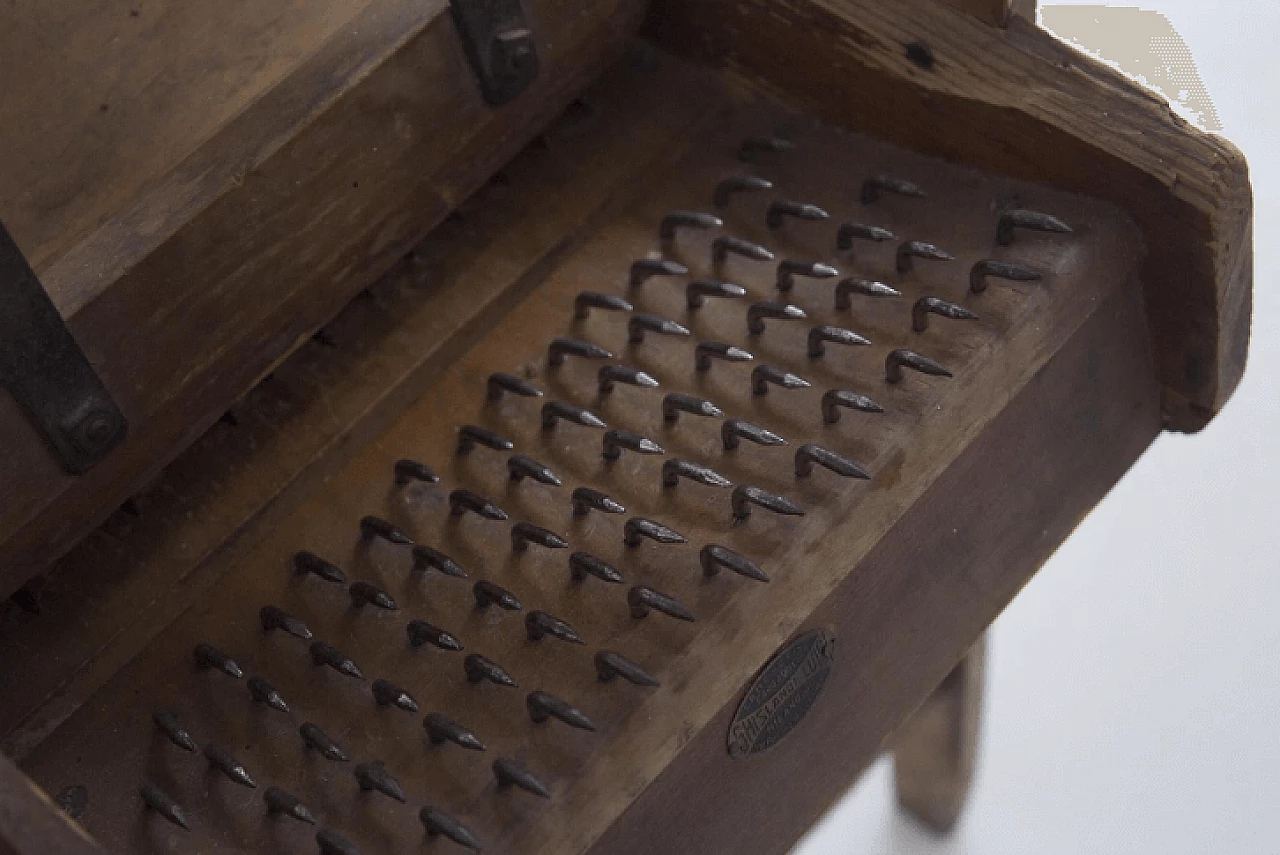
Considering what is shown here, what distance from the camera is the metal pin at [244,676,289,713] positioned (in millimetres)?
999

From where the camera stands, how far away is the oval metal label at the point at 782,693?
98cm

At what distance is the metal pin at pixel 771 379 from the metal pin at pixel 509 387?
0.48ft

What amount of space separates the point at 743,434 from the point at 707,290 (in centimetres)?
15

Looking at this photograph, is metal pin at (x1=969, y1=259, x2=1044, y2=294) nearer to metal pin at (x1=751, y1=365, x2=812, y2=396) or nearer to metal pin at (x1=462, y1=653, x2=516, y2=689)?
metal pin at (x1=751, y1=365, x2=812, y2=396)

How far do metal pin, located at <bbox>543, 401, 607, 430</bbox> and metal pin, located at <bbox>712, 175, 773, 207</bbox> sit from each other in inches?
8.1

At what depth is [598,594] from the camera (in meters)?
A: 1.01

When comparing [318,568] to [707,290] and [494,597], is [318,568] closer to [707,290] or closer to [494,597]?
[494,597]

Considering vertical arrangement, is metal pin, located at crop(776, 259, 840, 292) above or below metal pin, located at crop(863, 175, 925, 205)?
below

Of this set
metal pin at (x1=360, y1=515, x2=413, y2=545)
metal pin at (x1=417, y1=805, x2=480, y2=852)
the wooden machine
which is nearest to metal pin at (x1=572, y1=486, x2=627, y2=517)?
the wooden machine

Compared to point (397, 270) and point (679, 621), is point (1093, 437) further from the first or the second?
point (397, 270)

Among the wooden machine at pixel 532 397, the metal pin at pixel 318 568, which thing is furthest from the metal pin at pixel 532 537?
the metal pin at pixel 318 568

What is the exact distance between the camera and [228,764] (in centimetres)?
97

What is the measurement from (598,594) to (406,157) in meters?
0.31

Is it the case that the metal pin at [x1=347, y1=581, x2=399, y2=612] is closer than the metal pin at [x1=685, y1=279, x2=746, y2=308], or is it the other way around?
the metal pin at [x1=347, y1=581, x2=399, y2=612]
